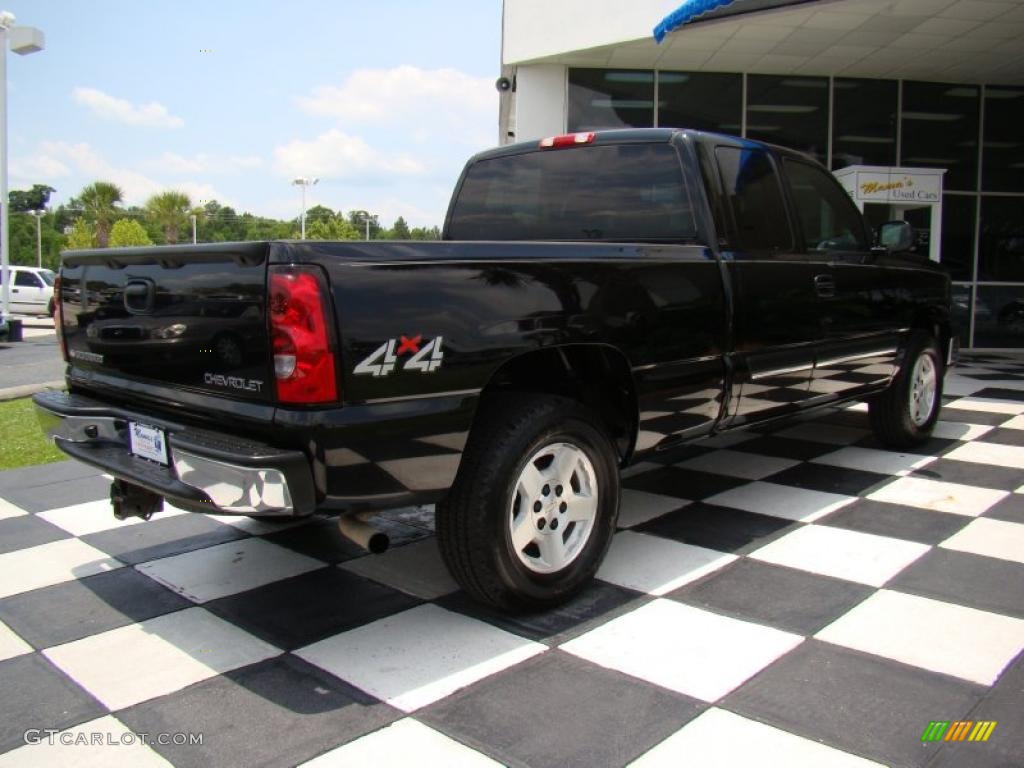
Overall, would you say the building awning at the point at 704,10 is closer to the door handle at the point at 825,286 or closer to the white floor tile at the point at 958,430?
the white floor tile at the point at 958,430

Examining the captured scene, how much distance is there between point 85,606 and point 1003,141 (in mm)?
13375

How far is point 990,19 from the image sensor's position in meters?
9.19

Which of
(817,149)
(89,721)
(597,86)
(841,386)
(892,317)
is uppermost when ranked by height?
(597,86)

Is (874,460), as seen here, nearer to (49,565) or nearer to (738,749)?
(738,749)

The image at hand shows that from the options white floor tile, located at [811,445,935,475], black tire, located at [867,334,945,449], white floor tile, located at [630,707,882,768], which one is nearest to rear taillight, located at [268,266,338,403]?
white floor tile, located at [630,707,882,768]

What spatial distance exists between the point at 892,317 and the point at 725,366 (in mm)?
1929

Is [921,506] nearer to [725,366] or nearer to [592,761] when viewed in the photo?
[725,366]

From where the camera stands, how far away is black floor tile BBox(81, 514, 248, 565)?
3646 mm

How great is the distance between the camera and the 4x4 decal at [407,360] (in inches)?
91.0

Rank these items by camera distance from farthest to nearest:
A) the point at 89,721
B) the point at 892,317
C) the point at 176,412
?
the point at 892,317 → the point at 176,412 → the point at 89,721

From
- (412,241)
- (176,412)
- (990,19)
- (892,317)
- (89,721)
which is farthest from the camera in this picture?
(990,19)

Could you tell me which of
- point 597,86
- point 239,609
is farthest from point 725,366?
point 597,86

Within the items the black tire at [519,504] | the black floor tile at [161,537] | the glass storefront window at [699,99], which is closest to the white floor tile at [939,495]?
the black tire at [519,504]

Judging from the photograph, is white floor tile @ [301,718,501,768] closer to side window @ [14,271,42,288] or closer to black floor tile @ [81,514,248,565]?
black floor tile @ [81,514,248,565]
